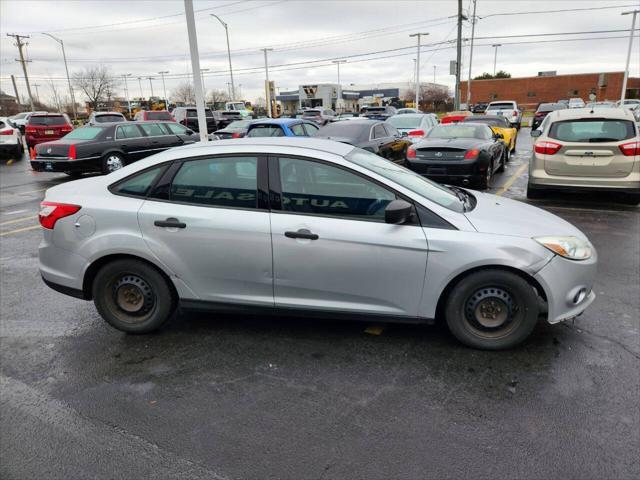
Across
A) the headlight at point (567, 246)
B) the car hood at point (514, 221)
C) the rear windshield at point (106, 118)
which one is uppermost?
the rear windshield at point (106, 118)

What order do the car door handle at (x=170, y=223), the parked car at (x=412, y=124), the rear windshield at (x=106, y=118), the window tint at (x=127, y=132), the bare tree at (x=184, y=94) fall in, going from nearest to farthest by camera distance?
the car door handle at (x=170, y=223) < the window tint at (x=127, y=132) < the parked car at (x=412, y=124) < the rear windshield at (x=106, y=118) < the bare tree at (x=184, y=94)

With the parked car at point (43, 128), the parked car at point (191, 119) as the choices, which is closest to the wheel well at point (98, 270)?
the parked car at point (43, 128)

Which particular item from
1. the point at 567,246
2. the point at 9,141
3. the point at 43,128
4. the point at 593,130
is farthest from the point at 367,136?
the point at 9,141

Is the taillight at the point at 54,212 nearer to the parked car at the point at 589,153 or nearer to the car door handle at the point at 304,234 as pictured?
the car door handle at the point at 304,234

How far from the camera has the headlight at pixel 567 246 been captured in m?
3.52

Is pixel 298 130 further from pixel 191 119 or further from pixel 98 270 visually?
pixel 191 119

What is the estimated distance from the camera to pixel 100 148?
42.0 feet

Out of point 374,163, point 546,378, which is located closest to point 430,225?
point 374,163

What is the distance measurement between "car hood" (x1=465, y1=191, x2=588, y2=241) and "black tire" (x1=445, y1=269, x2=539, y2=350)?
0.32m

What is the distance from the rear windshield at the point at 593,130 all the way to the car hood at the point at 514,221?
5.25 m

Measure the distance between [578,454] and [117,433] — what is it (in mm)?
2644

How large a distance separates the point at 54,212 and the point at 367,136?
27.3ft

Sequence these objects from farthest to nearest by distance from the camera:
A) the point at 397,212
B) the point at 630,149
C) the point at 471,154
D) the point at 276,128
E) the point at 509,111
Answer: the point at 509,111 < the point at 276,128 < the point at 471,154 < the point at 630,149 < the point at 397,212

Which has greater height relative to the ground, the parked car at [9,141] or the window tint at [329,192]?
the window tint at [329,192]
